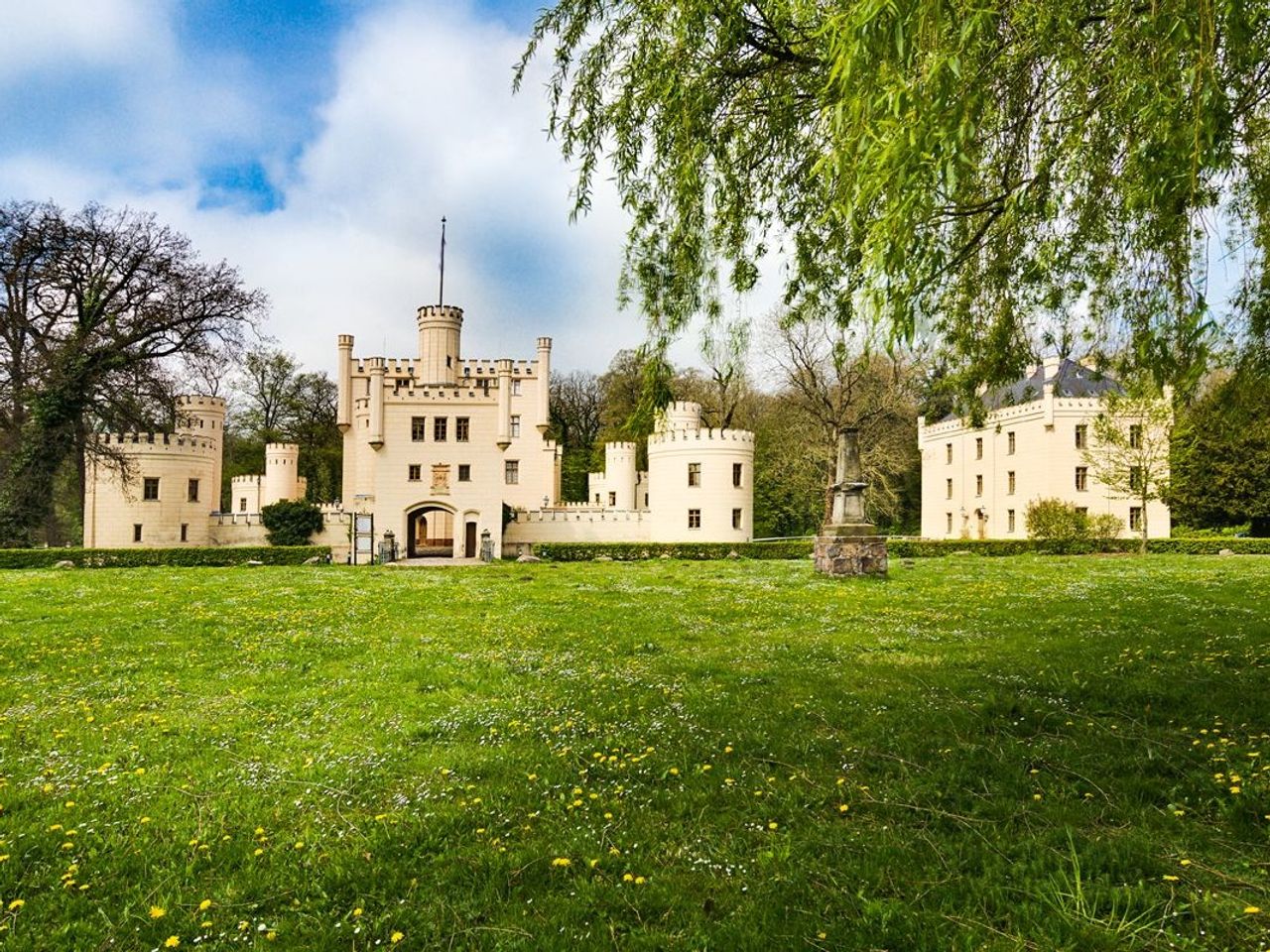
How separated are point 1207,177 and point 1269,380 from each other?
13.9 ft

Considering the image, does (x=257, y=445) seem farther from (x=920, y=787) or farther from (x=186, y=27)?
(x=920, y=787)

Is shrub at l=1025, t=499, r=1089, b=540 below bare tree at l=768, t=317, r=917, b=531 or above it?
below

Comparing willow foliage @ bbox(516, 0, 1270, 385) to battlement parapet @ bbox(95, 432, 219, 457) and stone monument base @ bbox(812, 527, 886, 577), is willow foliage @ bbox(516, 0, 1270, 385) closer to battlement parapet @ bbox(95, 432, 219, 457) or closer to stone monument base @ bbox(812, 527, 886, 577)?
stone monument base @ bbox(812, 527, 886, 577)

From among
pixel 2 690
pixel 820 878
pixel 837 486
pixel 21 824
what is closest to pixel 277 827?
pixel 21 824

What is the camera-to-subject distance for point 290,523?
3669 centimetres

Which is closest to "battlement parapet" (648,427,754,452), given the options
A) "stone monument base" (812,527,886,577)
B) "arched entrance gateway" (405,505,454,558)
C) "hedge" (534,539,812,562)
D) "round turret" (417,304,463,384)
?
"hedge" (534,539,812,562)

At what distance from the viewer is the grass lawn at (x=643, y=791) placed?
3.16m

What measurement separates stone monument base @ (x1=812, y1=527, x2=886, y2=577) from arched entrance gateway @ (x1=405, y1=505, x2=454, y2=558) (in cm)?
2220

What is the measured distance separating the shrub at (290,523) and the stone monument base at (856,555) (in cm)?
2747

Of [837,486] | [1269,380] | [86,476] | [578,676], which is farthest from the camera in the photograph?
[86,476]

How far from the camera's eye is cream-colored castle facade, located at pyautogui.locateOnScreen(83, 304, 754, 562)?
35.7 meters

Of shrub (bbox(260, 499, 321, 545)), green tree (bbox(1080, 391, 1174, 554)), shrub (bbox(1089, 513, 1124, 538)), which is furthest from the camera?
shrub (bbox(1089, 513, 1124, 538))

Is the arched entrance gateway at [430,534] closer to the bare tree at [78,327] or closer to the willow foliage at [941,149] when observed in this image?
the bare tree at [78,327]

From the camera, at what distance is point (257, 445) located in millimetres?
54625
